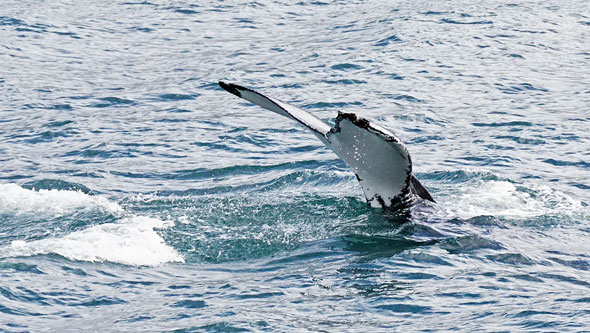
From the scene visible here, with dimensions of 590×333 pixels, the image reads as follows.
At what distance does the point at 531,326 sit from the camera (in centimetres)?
752

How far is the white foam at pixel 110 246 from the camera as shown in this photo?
9383 mm

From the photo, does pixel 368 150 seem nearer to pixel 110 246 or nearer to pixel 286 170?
pixel 110 246

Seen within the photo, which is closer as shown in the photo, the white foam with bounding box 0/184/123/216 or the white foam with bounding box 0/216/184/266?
the white foam with bounding box 0/216/184/266

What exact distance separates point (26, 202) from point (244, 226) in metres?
2.53

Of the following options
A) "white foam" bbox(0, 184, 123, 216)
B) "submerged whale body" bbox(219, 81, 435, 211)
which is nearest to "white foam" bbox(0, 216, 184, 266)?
"white foam" bbox(0, 184, 123, 216)

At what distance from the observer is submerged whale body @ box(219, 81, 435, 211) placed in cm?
858

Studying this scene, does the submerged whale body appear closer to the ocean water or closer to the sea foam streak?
the ocean water

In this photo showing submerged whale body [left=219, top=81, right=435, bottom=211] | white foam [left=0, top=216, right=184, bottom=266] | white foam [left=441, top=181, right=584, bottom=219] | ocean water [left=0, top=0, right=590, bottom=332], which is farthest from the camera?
white foam [left=441, top=181, right=584, bottom=219]

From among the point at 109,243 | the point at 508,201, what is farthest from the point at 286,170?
the point at 109,243

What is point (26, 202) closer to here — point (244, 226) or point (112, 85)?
point (244, 226)

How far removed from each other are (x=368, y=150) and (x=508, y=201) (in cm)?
285

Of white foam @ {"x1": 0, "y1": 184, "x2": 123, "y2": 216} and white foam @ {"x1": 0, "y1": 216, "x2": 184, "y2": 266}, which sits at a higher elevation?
white foam @ {"x1": 0, "y1": 216, "x2": 184, "y2": 266}

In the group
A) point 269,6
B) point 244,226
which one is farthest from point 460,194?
point 269,6

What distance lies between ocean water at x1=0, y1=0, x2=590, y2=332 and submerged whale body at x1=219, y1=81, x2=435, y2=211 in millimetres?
256
